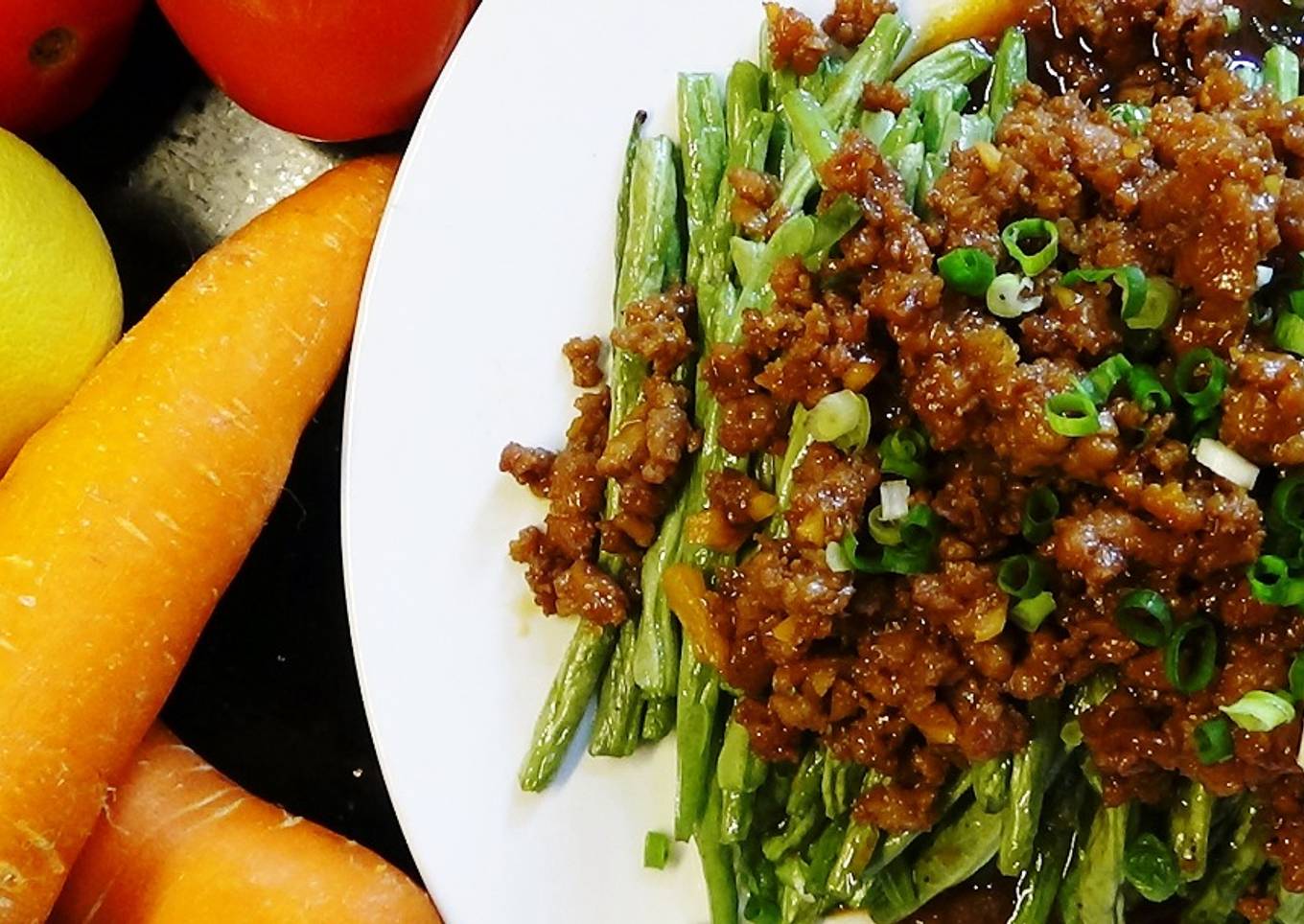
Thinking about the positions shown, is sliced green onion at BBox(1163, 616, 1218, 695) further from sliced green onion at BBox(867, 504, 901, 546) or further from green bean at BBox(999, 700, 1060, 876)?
sliced green onion at BBox(867, 504, 901, 546)

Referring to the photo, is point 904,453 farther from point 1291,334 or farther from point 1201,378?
point 1291,334

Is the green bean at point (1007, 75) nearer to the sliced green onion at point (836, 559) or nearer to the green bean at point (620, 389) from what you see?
the green bean at point (620, 389)

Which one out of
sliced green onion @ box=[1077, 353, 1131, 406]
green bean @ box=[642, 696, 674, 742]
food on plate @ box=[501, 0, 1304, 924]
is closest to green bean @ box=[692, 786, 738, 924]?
food on plate @ box=[501, 0, 1304, 924]

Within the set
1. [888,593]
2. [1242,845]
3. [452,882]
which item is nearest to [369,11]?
[888,593]

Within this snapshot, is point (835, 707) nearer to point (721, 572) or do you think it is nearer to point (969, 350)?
point (721, 572)

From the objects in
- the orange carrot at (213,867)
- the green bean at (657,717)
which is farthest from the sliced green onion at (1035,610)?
the orange carrot at (213,867)

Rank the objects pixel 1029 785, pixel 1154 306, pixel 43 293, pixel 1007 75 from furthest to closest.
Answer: pixel 43 293
pixel 1007 75
pixel 1029 785
pixel 1154 306

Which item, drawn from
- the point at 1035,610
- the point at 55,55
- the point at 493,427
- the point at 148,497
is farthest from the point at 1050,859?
the point at 55,55
